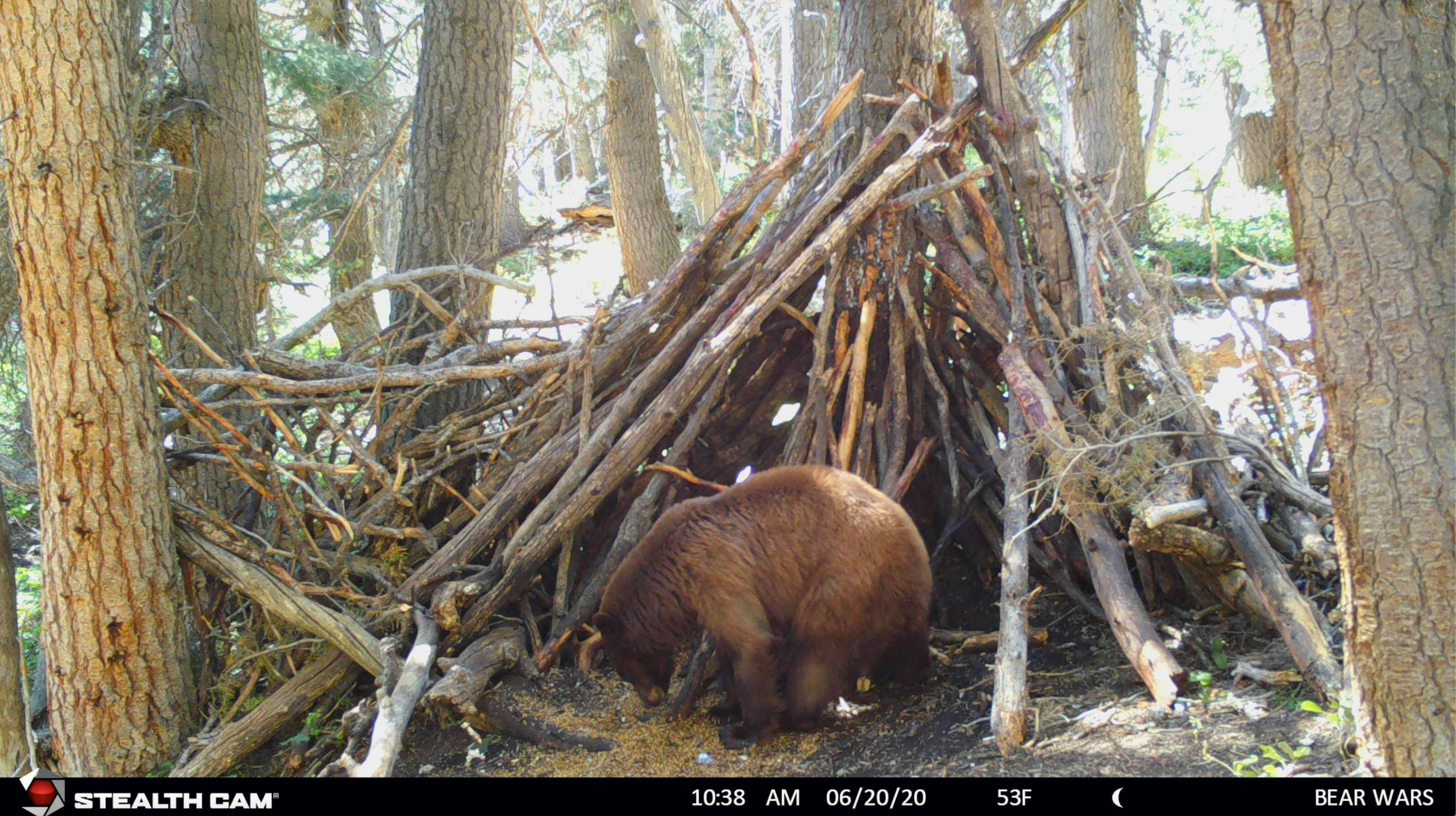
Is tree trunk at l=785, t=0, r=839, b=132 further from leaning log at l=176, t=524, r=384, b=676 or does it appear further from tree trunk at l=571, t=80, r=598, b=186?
leaning log at l=176, t=524, r=384, b=676

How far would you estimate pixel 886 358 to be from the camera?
601cm

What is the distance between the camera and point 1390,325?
2695mm

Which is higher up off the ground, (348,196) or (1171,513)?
(348,196)

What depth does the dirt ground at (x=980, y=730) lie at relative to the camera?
3.35 m

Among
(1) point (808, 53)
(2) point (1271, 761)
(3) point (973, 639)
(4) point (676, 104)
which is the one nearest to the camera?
(2) point (1271, 761)

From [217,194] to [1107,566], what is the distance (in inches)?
214

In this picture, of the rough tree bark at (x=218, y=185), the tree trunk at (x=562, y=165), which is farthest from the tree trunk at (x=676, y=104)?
the tree trunk at (x=562, y=165)

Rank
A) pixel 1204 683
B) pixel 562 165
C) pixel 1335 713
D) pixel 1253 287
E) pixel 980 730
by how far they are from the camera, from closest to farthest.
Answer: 1. pixel 1335 713
2. pixel 1204 683
3. pixel 980 730
4. pixel 1253 287
5. pixel 562 165

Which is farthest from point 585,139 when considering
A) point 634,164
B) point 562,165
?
→ point 562,165

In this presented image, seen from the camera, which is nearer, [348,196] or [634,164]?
[348,196]

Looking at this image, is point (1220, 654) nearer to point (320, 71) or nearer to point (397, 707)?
point (397, 707)
